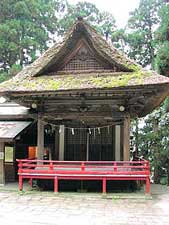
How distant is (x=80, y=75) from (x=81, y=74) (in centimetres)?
10

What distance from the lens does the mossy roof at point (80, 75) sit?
1161 centimetres

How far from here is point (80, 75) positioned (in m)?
12.8

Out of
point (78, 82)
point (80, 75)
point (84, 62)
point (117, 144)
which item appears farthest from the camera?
point (117, 144)

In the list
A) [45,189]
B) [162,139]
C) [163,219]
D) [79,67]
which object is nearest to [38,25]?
[162,139]

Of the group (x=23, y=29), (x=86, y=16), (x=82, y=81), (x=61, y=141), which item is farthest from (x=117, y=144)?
(x=86, y=16)

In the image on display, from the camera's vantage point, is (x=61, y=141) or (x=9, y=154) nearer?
(x=61, y=141)

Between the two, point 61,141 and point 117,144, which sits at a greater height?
point 61,141

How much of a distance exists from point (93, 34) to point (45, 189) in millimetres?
6049

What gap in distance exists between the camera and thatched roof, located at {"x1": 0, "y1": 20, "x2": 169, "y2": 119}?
1151 cm

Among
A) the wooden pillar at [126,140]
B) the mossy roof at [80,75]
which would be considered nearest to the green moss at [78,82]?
the mossy roof at [80,75]

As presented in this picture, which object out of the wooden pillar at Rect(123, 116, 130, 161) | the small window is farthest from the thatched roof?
the small window

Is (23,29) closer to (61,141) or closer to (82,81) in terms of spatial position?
(61,141)

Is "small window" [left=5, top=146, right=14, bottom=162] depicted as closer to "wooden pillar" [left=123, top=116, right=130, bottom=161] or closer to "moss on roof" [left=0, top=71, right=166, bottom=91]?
"moss on roof" [left=0, top=71, right=166, bottom=91]

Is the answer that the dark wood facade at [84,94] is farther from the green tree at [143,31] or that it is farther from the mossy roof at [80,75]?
the green tree at [143,31]
